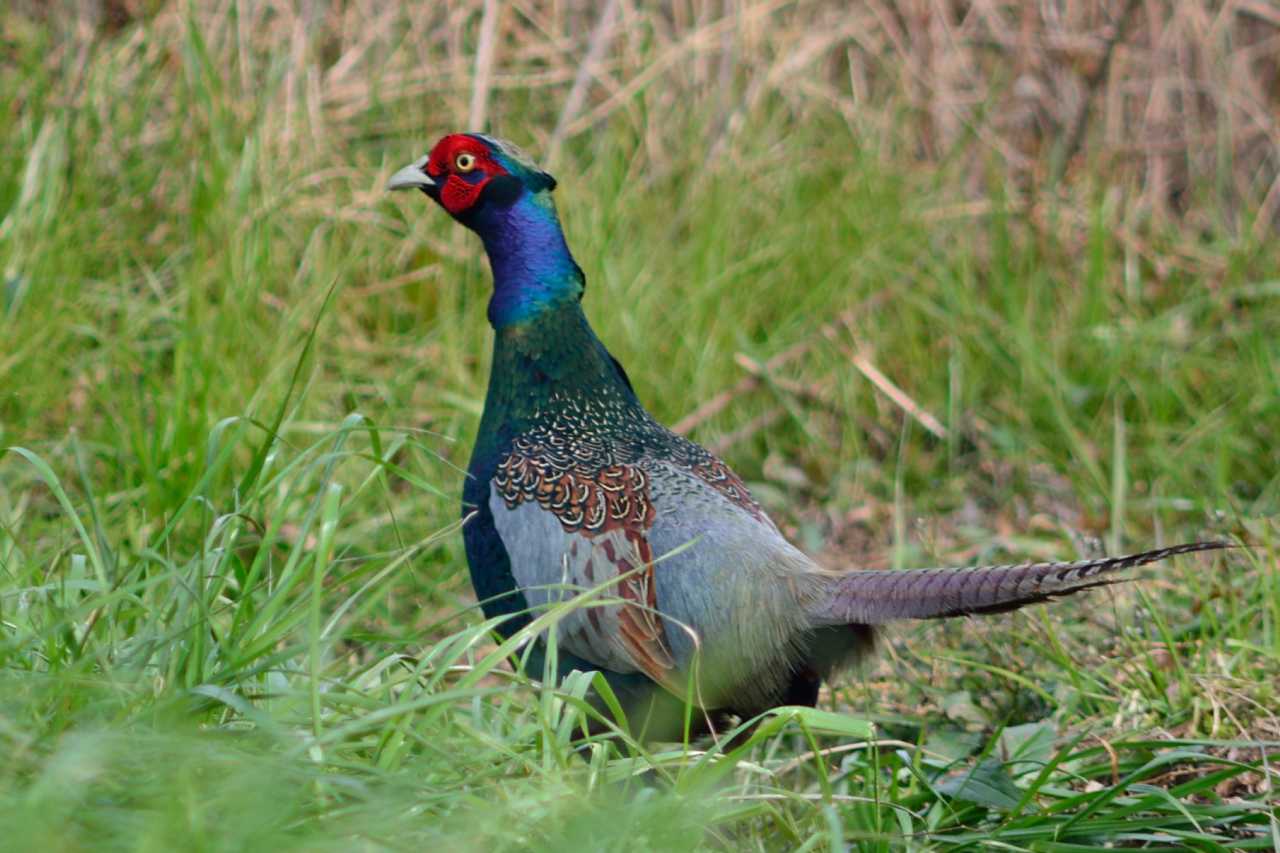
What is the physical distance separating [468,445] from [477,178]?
103 cm

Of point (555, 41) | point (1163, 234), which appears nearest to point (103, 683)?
point (555, 41)

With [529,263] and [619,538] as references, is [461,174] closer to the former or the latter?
[529,263]

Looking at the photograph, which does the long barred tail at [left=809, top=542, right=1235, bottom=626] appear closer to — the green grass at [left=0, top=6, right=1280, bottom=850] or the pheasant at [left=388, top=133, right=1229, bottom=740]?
the pheasant at [left=388, top=133, right=1229, bottom=740]

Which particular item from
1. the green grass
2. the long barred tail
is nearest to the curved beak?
the green grass

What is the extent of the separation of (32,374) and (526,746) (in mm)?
2135

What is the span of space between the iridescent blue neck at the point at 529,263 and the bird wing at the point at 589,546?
0.35 m

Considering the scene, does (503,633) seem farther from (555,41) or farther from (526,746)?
(555,41)

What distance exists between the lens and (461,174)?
3.37 meters

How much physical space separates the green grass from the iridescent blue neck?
399 mm

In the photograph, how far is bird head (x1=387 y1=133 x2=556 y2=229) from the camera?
3.32 metres

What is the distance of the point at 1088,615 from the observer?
3426 millimetres

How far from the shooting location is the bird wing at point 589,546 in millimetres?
2898

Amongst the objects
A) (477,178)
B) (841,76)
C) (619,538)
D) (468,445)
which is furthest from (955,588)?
(841,76)

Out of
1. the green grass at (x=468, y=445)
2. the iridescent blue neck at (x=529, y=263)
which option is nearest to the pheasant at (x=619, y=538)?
the iridescent blue neck at (x=529, y=263)
